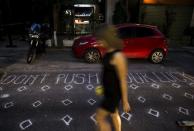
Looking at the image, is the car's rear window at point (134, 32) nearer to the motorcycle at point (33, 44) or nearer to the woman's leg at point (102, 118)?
the motorcycle at point (33, 44)

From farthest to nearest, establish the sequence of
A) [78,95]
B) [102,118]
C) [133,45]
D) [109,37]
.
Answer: [133,45] → [78,95] → [102,118] → [109,37]

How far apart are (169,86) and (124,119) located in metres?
3.19

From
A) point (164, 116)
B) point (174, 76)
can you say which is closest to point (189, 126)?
point (164, 116)

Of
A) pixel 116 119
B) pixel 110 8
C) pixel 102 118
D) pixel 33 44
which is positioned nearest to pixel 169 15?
pixel 110 8

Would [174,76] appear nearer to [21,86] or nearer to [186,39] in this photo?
[21,86]

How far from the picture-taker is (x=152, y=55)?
11727 millimetres

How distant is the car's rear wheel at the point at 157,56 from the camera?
11727mm

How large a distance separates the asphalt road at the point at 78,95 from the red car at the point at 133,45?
0.44 m

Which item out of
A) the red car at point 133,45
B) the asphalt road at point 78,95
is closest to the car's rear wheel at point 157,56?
the red car at point 133,45

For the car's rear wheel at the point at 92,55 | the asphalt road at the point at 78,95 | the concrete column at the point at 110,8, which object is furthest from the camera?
the concrete column at the point at 110,8

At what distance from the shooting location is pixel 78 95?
7.67 metres

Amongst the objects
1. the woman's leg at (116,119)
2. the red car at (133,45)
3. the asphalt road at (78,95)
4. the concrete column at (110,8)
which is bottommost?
the asphalt road at (78,95)

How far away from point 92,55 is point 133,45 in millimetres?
1876

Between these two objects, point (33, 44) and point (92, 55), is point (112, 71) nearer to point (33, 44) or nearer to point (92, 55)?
point (92, 55)
